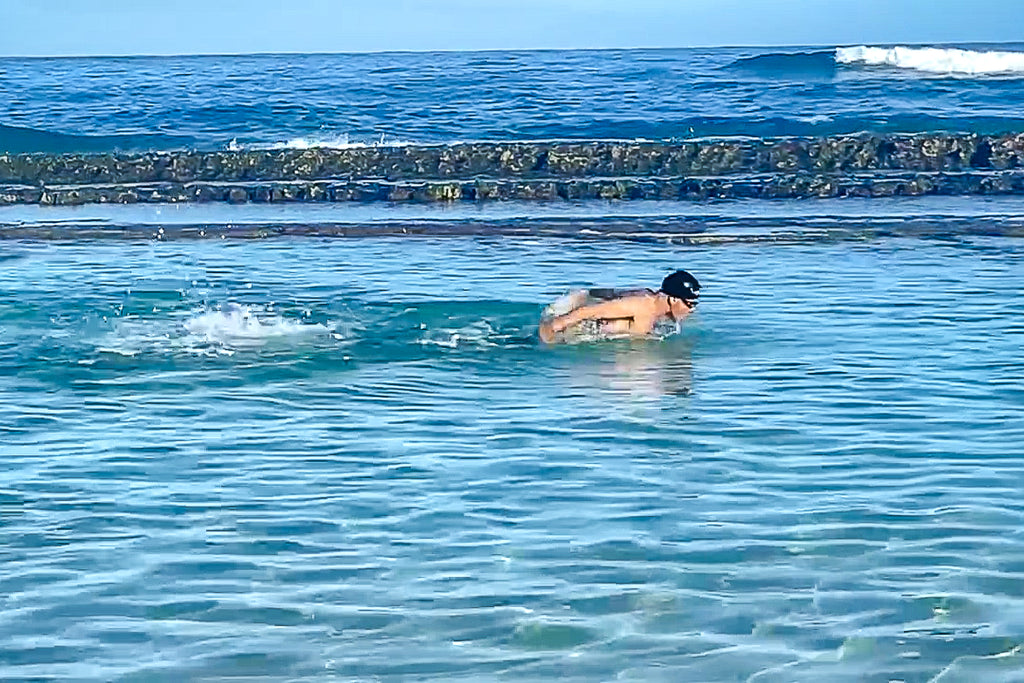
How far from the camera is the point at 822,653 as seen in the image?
5703 mm

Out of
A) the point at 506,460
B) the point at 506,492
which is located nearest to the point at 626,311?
the point at 506,460

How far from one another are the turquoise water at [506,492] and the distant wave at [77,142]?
21.1 m

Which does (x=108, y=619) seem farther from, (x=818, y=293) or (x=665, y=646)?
(x=818, y=293)

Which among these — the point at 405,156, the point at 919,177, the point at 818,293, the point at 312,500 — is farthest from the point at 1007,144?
the point at 312,500

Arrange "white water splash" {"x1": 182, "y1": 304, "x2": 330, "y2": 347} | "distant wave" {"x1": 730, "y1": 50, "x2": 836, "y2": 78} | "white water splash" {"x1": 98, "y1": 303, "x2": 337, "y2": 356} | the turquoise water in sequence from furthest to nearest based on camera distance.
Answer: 1. "distant wave" {"x1": 730, "y1": 50, "x2": 836, "y2": 78}
2. "white water splash" {"x1": 182, "y1": 304, "x2": 330, "y2": 347}
3. "white water splash" {"x1": 98, "y1": 303, "x2": 337, "y2": 356}
4. the turquoise water

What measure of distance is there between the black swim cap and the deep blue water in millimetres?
21921

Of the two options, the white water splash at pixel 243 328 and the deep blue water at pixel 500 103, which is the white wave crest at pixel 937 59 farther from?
the white water splash at pixel 243 328

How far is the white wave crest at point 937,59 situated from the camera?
49656 millimetres

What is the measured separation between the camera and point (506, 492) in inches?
303

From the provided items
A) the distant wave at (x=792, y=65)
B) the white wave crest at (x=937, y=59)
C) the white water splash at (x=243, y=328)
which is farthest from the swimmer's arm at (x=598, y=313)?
the white wave crest at (x=937, y=59)

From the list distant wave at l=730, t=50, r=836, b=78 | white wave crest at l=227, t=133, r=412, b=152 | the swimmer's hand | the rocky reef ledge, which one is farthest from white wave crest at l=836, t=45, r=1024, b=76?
the swimmer's hand

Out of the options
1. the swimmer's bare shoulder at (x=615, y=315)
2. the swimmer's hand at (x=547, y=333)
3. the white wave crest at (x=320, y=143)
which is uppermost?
the swimmer's bare shoulder at (x=615, y=315)

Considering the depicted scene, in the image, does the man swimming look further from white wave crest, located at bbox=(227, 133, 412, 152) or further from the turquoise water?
white wave crest, located at bbox=(227, 133, 412, 152)

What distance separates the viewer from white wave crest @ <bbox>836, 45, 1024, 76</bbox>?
49.7 metres
